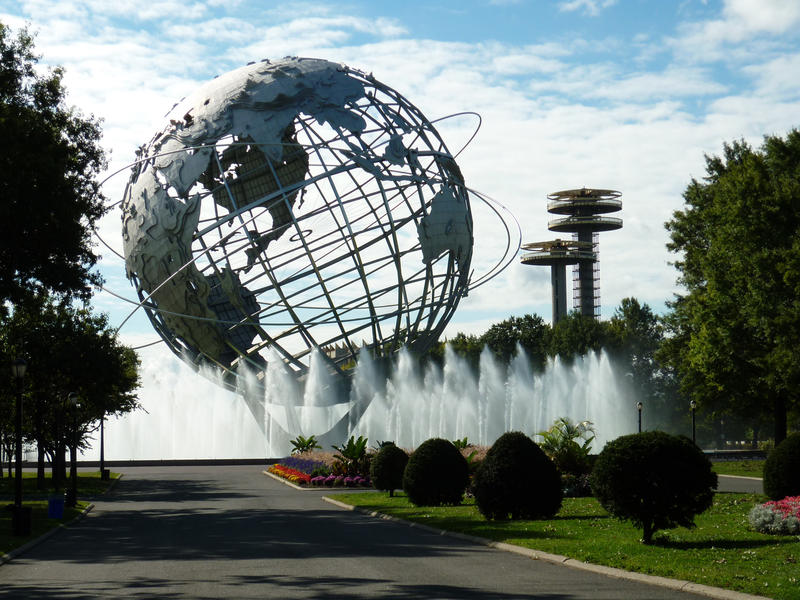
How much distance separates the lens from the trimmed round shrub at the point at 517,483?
744 inches

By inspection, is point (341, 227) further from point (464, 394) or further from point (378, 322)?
point (464, 394)

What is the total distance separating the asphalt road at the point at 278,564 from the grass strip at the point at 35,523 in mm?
448

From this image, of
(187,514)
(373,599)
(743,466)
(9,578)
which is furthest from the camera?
(743,466)

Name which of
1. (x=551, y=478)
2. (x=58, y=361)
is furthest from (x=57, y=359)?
(x=551, y=478)

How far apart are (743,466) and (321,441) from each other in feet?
59.6

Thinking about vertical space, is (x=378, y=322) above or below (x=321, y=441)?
above

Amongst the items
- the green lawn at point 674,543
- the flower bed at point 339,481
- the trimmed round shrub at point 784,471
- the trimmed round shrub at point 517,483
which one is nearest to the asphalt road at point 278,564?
the green lawn at point 674,543

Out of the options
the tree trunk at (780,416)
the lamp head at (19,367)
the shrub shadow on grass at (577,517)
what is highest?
the lamp head at (19,367)

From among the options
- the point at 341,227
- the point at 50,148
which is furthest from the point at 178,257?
the point at 50,148

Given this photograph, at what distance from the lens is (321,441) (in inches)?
1638

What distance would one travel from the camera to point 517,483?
18.9 metres

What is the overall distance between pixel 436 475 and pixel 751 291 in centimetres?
1834

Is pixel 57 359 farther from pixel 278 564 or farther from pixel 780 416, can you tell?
pixel 780 416

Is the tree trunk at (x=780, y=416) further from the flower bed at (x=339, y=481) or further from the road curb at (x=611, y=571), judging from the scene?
the road curb at (x=611, y=571)
